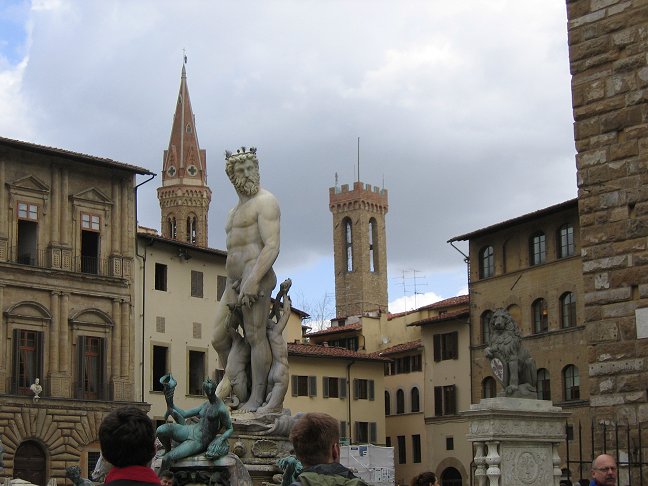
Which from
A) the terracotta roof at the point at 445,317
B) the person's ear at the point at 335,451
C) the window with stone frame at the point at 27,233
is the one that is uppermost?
the window with stone frame at the point at 27,233

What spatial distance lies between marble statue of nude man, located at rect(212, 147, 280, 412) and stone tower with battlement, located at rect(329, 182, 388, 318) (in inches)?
4464

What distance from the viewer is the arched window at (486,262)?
57906 mm

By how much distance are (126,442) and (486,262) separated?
177 feet

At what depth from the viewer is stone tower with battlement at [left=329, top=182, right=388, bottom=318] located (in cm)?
12950

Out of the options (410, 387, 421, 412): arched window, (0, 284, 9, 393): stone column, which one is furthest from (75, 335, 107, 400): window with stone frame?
(410, 387, 421, 412): arched window

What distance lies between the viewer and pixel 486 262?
5850 centimetres

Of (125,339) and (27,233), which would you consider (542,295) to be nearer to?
(125,339)

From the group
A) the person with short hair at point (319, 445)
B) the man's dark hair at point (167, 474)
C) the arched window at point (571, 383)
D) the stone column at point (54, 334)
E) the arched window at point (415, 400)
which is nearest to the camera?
the person with short hair at point (319, 445)

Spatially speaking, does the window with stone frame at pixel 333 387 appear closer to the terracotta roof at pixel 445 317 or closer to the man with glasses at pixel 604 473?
the terracotta roof at pixel 445 317

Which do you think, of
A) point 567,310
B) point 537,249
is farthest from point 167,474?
point 537,249

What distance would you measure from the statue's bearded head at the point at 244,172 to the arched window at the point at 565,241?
3948 cm

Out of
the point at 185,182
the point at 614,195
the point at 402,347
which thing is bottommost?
the point at 614,195

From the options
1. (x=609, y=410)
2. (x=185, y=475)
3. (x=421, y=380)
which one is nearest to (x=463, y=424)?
(x=421, y=380)

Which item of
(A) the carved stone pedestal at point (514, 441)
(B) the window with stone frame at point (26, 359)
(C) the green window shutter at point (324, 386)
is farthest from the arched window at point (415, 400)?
(A) the carved stone pedestal at point (514, 441)
